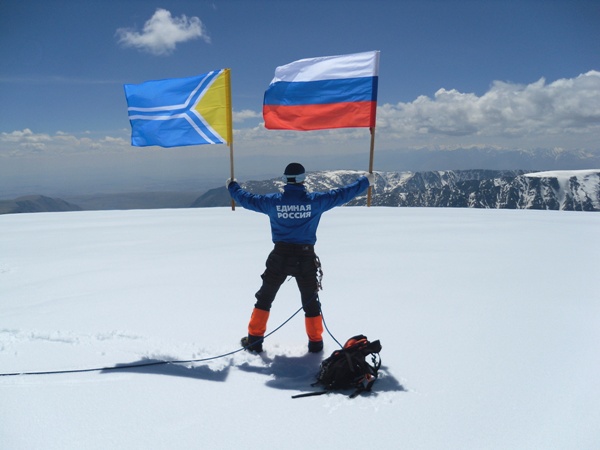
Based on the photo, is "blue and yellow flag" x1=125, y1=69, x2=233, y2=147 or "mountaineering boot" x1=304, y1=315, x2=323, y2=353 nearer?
"mountaineering boot" x1=304, y1=315, x2=323, y2=353

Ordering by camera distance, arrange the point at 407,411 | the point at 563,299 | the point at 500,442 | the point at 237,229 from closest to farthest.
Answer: the point at 500,442
the point at 407,411
the point at 563,299
the point at 237,229

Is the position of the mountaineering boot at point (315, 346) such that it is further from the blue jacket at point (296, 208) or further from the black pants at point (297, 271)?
the blue jacket at point (296, 208)

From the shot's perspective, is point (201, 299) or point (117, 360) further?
point (201, 299)

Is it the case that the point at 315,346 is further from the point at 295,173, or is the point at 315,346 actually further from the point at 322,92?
the point at 322,92

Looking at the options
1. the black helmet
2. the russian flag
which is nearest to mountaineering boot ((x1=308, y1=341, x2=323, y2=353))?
the black helmet

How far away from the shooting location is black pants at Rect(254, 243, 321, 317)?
4.27 m

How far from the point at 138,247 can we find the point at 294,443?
9.22 m

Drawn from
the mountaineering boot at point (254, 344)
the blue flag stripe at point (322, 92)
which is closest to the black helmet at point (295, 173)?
the mountaineering boot at point (254, 344)

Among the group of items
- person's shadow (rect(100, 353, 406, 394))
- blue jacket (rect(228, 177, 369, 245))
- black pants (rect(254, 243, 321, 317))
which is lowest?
person's shadow (rect(100, 353, 406, 394))

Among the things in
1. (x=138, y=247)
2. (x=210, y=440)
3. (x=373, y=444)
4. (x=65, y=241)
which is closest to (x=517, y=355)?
(x=373, y=444)

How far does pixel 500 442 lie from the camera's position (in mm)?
2705

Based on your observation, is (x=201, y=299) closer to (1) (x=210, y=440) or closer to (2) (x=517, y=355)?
(1) (x=210, y=440)

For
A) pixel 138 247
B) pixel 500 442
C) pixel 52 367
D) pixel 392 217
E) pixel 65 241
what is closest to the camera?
pixel 500 442

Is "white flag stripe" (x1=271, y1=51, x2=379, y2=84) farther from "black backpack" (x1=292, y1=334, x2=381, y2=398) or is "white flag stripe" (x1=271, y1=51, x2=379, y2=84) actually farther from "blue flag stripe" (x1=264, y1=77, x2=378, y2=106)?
"black backpack" (x1=292, y1=334, x2=381, y2=398)
